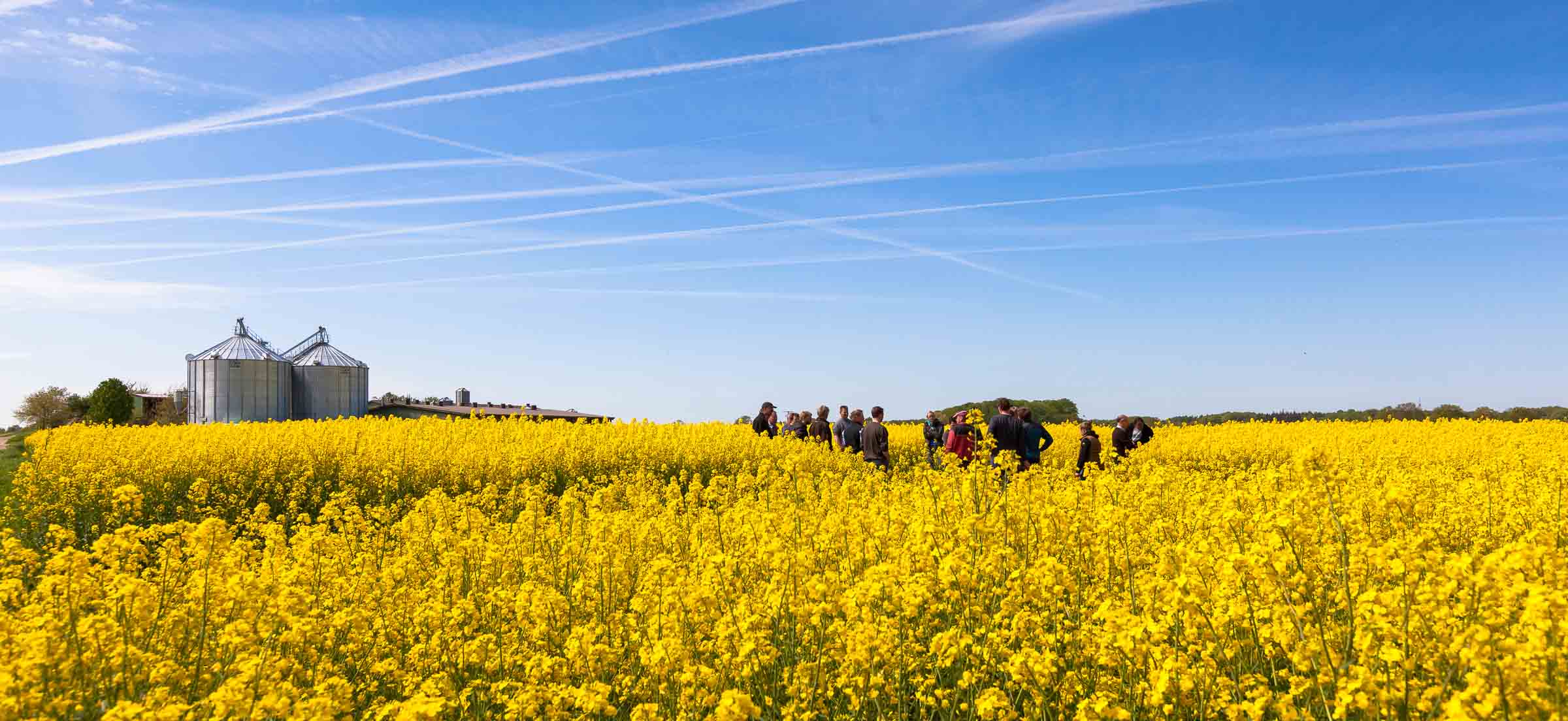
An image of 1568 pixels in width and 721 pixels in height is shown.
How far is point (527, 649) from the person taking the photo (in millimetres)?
5805

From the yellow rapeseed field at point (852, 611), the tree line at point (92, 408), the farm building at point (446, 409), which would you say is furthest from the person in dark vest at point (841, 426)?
the tree line at point (92, 408)

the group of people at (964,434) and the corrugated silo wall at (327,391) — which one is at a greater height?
the corrugated silo wall at (327,391)

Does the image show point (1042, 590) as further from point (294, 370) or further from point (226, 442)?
point (294, 370)

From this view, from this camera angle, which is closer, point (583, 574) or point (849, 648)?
point (849, 648)

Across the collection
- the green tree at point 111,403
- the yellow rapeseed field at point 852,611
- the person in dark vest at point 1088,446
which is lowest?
the yellow rapeseed field at point 852,611

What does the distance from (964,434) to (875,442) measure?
8.39 ft

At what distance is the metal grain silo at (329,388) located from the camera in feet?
152

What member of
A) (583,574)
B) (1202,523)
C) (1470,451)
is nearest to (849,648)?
(583,574)

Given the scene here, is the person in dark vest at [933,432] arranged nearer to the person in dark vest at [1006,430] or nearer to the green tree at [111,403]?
the person in dark vest at [1006,430]

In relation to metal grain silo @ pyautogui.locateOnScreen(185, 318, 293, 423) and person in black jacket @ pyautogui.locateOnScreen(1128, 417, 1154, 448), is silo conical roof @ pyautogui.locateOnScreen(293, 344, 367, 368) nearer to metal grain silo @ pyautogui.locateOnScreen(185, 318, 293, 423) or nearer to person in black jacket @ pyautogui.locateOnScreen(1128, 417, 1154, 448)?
metal grain silo @ pyautogui.locateOnScreen(185, 318, 293, 423)

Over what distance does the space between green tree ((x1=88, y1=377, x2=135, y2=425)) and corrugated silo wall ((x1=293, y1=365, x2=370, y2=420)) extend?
13.2 m

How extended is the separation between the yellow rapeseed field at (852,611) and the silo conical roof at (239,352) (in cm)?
3983

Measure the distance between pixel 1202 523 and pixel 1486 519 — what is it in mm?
3385

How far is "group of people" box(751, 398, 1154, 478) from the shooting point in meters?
14.7
